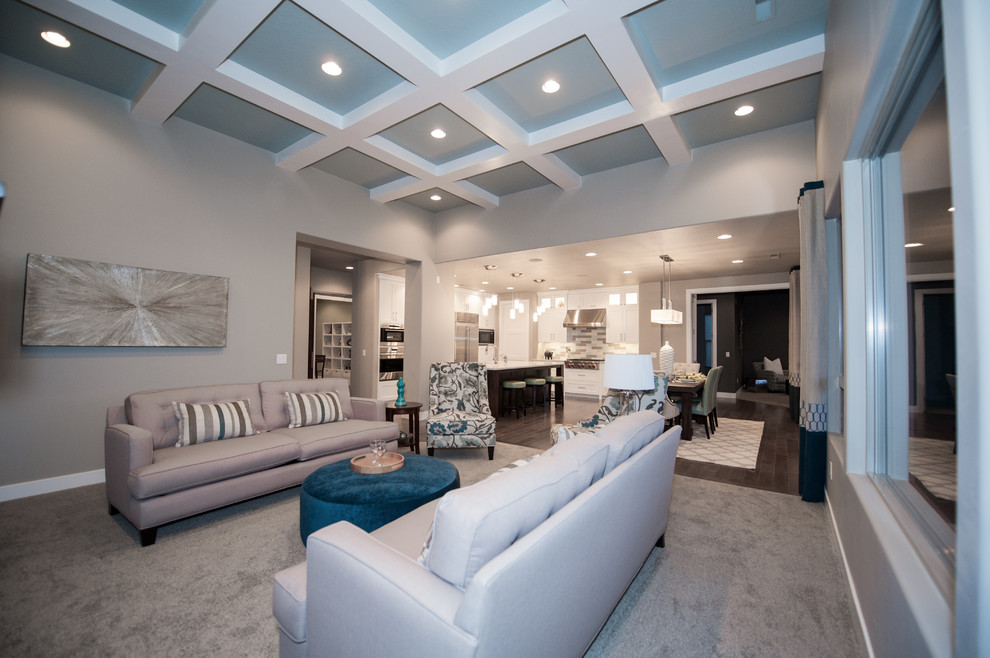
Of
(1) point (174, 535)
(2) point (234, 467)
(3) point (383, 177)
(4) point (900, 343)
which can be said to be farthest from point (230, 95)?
(4) point (900, 343)

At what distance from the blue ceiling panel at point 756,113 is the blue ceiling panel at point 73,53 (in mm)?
4537

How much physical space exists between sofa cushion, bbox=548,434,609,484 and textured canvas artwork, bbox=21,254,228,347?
403 cm

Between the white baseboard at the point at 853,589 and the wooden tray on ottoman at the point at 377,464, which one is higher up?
the wooden tray on ottoman at the point at 377,464

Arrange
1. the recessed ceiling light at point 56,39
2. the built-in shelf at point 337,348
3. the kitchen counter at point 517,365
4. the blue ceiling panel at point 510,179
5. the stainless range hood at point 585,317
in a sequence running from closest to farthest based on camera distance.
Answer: the recessed ceiling light at point 56,39 < the blue ceiling panel at point 510,179 < the kitchen counter at point 517,365 < the built-in shelf at point 337,348 < the stainless range hood at point 585,317

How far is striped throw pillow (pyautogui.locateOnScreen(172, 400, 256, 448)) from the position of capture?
10.4ft

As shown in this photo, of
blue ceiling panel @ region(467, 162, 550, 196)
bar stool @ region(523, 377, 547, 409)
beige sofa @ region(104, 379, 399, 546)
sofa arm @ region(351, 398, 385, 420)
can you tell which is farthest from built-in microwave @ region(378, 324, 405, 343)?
beige sofa @ region(104, 379, 399, 546)

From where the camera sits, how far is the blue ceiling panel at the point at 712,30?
264 cm

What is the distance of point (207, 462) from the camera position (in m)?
2.78

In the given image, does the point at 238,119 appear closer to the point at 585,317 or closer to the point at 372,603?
the point at 372,603

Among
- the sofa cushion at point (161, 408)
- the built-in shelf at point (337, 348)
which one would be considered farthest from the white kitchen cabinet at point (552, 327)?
the sofa cushion at point (161, 408)

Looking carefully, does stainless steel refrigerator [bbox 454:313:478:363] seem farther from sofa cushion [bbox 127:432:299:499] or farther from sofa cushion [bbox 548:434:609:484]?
sofa cushion [bbox 548:434:609:484]

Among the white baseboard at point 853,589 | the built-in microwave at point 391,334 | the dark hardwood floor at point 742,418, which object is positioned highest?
the built-in microwave at point 391,334

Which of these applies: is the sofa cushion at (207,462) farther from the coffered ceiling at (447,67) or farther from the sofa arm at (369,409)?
the coffered ceiling at (447,67)

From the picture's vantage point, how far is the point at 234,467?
114 inches
